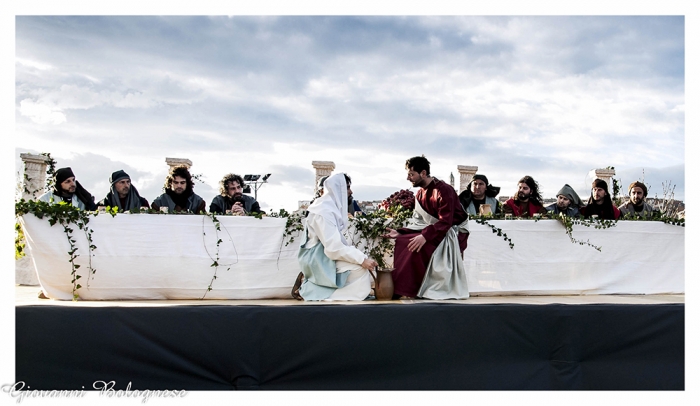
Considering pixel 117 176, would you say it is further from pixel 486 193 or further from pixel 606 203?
pixel 606 203

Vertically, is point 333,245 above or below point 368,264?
above

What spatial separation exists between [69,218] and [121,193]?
0.95 meters

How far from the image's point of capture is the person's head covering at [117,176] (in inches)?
190

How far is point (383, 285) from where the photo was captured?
4156 millimetres

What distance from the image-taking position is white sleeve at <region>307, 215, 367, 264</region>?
3.93m

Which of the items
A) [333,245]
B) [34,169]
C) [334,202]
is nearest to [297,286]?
[333,245]

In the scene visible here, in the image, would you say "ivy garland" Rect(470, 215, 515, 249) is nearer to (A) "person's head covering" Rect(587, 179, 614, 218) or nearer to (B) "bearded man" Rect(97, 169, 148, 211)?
(A) "person's head covering" Rect(587, 179, 614, 218)

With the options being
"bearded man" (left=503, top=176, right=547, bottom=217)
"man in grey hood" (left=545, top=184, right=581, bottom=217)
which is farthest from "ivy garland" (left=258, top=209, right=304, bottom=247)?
"man in grey hood" (left=545, top=184, right=581, bottom=217)

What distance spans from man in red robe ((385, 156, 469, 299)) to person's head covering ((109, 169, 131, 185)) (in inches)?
102

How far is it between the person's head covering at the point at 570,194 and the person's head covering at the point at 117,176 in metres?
4.43

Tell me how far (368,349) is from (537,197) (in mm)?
3101

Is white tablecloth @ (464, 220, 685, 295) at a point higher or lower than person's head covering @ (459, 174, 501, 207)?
lower

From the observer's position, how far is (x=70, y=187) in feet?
15.0

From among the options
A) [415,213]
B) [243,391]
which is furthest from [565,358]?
[243,391]
